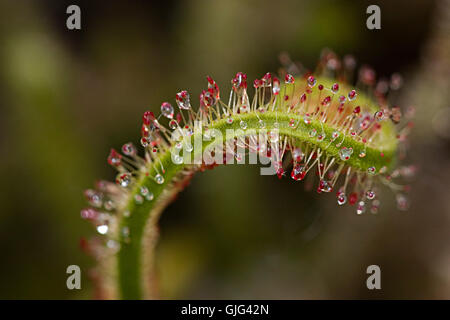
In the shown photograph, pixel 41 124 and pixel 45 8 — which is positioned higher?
pixel 45 8

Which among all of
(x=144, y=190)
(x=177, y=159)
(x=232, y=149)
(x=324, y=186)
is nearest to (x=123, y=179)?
(x=144, y=190)

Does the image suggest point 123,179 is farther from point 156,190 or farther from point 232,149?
point 232,149

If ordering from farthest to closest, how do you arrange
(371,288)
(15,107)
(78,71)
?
1. (78,71)
2. (15,107)
3. (371,288)

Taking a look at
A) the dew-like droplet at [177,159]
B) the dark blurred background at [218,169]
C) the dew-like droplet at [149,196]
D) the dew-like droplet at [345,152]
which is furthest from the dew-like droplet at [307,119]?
the dark blurred background at [218,169]

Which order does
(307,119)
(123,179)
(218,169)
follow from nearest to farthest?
1. (307,119)
2. (123,179)
3. (218,169)
